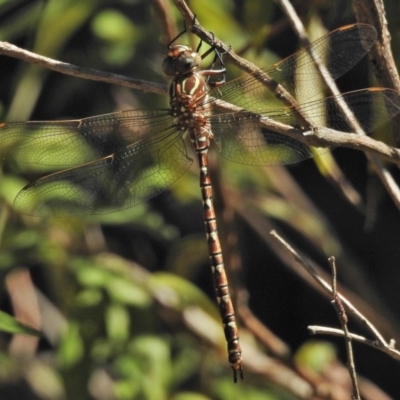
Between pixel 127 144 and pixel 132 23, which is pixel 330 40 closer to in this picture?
pixel 127 144

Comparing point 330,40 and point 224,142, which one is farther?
point 224,142

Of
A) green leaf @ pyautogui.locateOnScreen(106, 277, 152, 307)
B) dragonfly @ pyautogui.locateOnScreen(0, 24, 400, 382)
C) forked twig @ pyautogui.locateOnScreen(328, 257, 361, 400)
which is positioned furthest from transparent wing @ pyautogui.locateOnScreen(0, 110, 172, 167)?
forked twig @ pyautogui.locateOnScreen(328, 257, 361, 400)

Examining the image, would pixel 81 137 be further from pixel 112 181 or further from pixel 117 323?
pixel 117 323

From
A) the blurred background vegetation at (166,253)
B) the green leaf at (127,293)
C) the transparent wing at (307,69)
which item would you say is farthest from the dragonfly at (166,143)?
the green leaf at (127,293)

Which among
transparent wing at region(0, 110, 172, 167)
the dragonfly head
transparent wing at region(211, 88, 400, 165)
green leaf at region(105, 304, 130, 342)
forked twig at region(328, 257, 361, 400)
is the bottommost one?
forked twig at region(328, 257, 361, 400)

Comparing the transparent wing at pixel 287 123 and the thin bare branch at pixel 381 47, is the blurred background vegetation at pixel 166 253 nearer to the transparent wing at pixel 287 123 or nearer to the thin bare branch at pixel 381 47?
the transparent wing at pixel 287 123

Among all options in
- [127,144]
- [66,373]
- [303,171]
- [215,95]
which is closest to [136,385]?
[66,373]

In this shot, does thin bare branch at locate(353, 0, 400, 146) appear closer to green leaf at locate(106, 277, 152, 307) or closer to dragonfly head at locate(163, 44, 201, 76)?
dragonfly head at locate(163, 44, 201, 76)
